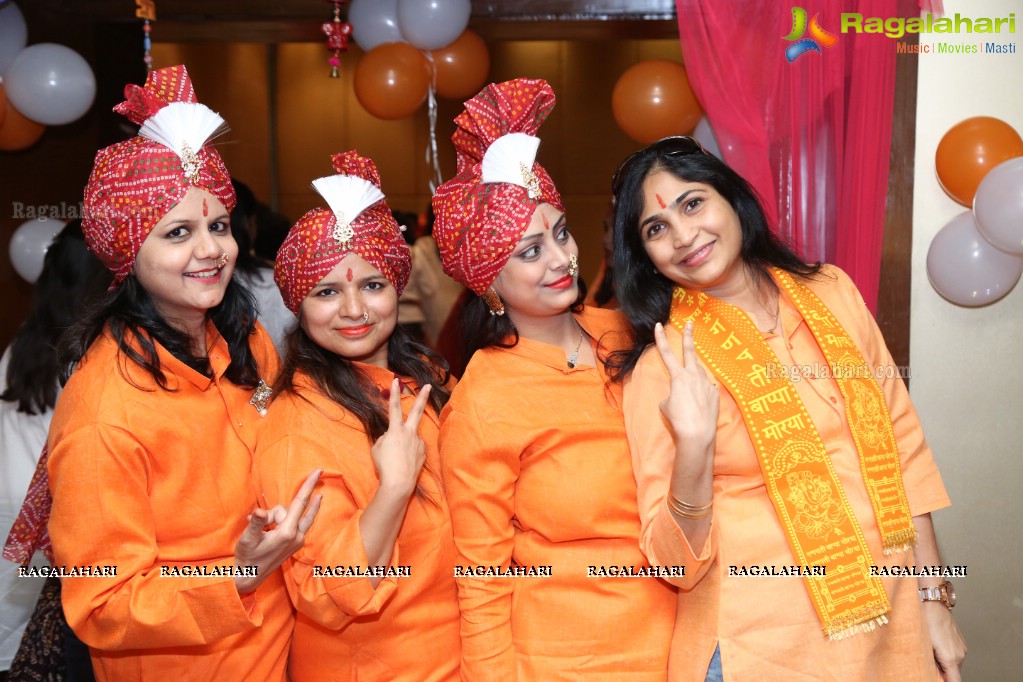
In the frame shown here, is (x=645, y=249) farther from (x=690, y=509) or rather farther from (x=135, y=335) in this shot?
(x=135, y=335)

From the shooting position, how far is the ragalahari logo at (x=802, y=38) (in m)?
2.56

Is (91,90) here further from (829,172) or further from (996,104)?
(996,104)

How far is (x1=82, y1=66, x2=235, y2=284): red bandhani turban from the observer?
1.89 metres

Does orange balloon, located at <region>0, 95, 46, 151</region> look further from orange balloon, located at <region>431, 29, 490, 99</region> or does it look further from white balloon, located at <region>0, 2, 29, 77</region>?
orange balloon, located at <region>431, 29, 490, 99</region>

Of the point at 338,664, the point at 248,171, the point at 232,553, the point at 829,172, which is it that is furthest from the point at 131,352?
the point at 248,171

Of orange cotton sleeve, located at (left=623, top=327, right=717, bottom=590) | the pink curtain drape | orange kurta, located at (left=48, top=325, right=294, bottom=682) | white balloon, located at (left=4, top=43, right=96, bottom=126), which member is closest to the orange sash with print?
orange cotton sleeve, located at (left=623, top=327, right=717, bottom=590)

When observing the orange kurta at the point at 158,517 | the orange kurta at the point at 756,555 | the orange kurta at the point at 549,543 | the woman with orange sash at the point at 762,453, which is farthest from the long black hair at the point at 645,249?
the orange kurta at the point at 158,517

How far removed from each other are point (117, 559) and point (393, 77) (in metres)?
2.50

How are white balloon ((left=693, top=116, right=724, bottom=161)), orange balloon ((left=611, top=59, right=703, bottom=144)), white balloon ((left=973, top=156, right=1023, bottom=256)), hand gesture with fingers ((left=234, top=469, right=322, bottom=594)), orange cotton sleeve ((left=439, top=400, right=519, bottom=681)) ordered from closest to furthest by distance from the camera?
1. hand gesture with fingers ((left=234, top=469, right=322, bottom=594))
2. orange cotton sleeve ((left=439, top=400, right=519, bottom=681))
3. white balloon ((left=973, top=156, right=1023, bottom=256))
4. white balloon ((left=693, top=116, right=724, bottom=161))
5. orange balloon ((left=611, top=59, right=703, bottom=144))

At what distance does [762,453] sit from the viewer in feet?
5.97

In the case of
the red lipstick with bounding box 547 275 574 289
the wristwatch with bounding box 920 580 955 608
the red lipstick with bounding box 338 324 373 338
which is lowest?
the wristwatch with bounding box 920 580 955 608

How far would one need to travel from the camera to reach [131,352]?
1.85 metres

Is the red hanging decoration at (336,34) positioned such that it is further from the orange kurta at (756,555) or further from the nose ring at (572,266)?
the orange kurta at (756,555)

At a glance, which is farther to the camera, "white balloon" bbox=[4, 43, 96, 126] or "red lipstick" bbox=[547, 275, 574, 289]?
"white balloon" bbox=[4, 43, 96, 126]
